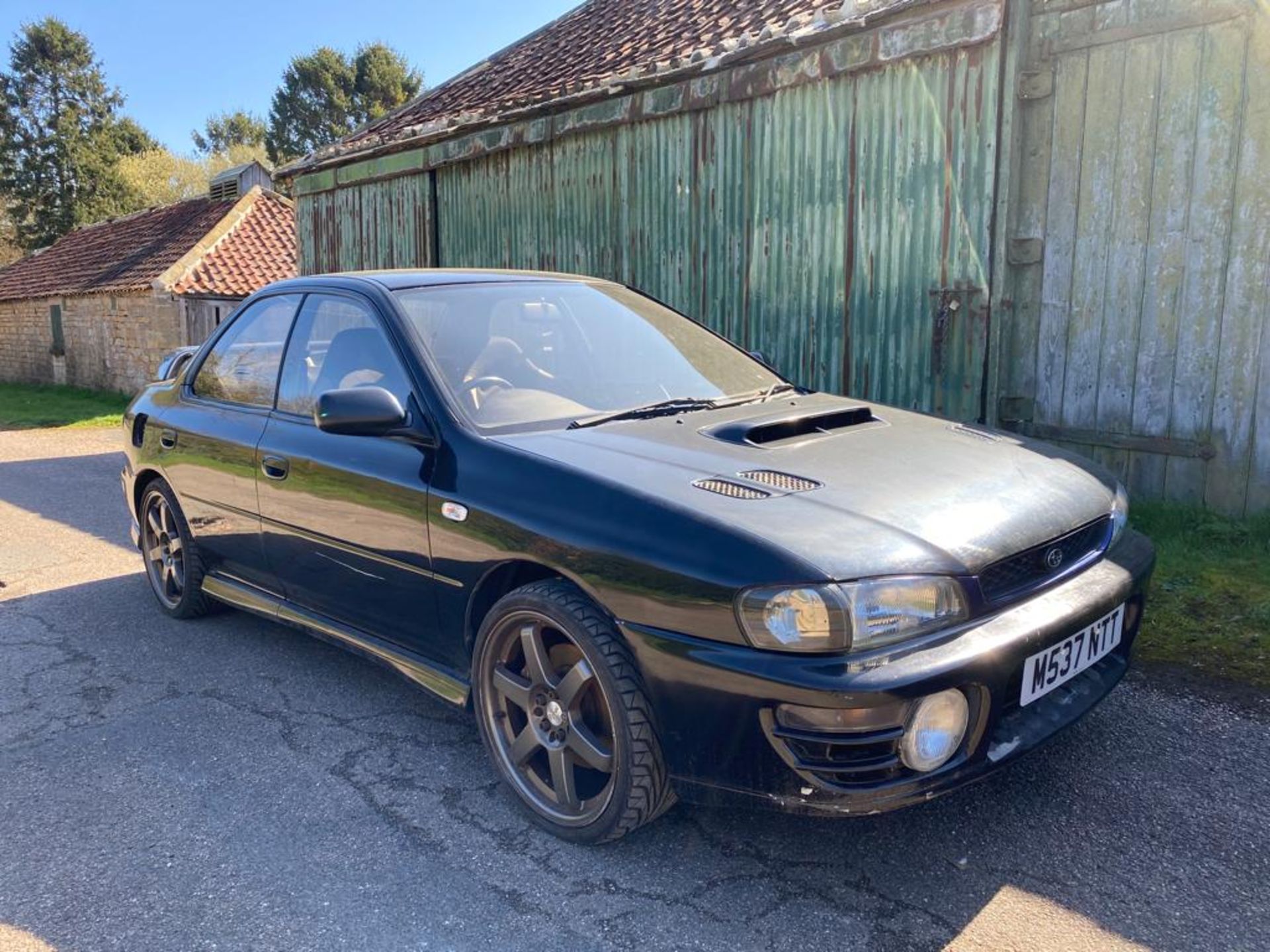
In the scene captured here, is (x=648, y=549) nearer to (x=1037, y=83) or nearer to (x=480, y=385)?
(x=480, y=385)

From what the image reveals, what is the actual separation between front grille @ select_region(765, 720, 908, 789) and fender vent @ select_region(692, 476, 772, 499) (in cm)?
60

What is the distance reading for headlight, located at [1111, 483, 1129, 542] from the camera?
3.01m

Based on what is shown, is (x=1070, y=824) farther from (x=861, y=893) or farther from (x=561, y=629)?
(x=561, y=629)

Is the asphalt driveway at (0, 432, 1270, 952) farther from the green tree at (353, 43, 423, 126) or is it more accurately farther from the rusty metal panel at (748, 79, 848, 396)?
the green tree at (353, 43, 423, 126)

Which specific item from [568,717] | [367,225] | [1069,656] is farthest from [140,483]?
[367,225]

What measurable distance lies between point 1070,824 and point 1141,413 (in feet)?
12.0

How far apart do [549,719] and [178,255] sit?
844 inches

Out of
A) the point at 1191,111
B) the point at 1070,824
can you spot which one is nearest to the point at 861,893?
the point at 1070,824

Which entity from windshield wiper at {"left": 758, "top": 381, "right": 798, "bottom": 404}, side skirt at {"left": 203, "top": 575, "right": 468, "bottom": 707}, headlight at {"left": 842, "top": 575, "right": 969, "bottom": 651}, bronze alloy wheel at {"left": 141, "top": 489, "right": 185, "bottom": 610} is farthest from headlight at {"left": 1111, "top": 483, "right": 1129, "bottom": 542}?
bronze alloy wheel at {"left": 141, "top": 489, "right": 185, "bottom": 610}

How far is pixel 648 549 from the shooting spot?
242cm

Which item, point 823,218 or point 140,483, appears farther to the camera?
point 823,218

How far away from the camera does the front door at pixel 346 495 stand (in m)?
3.12

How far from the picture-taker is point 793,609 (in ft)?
7.30

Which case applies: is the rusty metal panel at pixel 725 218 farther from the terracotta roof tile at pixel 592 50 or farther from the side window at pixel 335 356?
the side window at pixel 335 356
